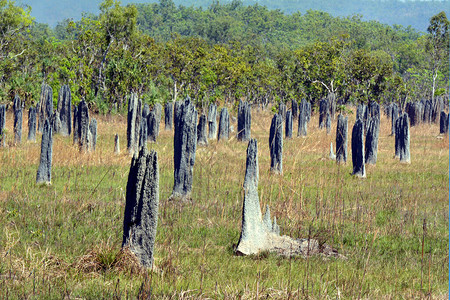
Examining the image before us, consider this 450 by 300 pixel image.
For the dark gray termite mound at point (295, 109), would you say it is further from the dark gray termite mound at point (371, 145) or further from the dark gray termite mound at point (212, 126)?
the dark gray termite mound at point (371, 145)

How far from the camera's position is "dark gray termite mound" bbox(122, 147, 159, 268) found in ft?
20.1

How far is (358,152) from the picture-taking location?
551 inches

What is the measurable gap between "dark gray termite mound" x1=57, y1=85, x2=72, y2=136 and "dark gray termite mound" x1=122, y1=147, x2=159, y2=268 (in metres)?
16.0

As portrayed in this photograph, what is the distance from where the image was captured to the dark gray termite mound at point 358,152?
45.7ft

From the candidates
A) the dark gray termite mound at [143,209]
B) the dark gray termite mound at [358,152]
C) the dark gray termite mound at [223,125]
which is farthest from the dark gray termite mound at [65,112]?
the dark gray termite mound at [143,209]

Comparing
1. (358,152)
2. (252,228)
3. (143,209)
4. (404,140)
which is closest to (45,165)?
(252,228)

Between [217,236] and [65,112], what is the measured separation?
1500cm

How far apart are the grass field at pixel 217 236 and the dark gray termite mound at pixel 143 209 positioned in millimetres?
178

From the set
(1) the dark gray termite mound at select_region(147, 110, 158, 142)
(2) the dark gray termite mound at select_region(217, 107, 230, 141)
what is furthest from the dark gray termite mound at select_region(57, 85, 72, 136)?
(2) the dark gray termite mound at select_region(217, 107, 230, 141)

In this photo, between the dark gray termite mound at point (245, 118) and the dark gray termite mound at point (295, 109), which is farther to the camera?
the dark gray termite mound at point (295, 109)

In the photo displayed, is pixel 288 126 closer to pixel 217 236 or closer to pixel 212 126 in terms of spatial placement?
pixel 212 126

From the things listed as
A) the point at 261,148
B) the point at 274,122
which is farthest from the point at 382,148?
the point at 274,122

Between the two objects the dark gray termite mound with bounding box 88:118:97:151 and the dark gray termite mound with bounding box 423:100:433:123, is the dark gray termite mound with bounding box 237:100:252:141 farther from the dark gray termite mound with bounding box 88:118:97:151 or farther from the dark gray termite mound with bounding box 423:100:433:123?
the dark gray termite mound with bounding box 423:100:433:123

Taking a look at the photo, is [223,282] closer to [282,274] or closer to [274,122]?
[282,274]
